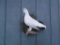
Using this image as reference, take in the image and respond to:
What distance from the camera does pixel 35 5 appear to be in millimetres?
1189

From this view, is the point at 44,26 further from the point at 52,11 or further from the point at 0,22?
the point at 0,22

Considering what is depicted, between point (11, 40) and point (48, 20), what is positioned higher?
point (48, 20)

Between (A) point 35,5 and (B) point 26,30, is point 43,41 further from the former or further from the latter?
(A) point 35,5

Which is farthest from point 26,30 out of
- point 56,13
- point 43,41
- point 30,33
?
point 56,13

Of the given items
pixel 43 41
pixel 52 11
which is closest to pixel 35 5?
pixel 52 11

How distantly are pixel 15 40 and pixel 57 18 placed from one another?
1.04 feet

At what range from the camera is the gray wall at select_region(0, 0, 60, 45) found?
1162mm

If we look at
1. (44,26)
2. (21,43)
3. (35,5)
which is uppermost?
(35,5)

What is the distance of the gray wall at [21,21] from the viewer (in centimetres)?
116

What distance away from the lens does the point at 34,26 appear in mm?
1129

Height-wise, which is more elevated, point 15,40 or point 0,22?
point 0,22

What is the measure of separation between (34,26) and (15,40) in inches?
6.2

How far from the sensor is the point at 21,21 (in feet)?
3.84

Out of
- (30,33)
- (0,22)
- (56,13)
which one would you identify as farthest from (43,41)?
(0,22)
